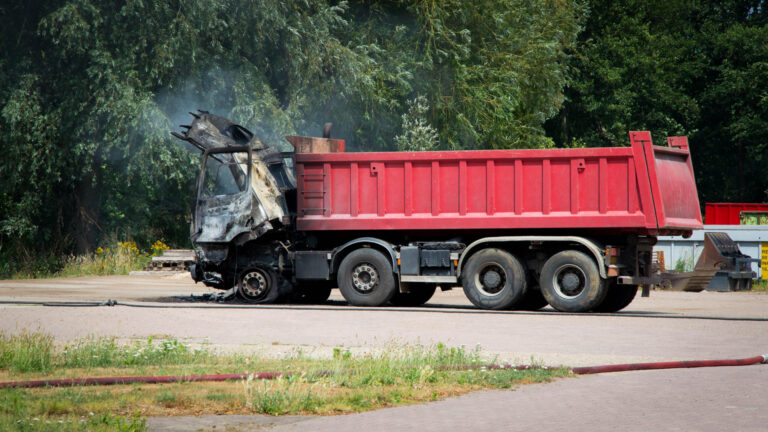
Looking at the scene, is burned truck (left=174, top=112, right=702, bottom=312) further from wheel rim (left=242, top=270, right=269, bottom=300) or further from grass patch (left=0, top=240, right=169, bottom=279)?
grass patch (left=0, top=240, right=169, bottom=279)

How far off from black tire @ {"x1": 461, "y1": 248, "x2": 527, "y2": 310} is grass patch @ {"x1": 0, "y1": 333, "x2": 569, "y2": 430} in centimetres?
684

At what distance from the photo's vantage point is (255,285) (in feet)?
62.6

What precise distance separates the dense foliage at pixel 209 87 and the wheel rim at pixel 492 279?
Answer: 1161 centimetres

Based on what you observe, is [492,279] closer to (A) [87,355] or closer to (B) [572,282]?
(B) [572,282]

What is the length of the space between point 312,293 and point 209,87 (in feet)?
32.1

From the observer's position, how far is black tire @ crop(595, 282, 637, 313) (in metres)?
17.8

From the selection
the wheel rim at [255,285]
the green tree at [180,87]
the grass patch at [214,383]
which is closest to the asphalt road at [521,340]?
the grass patch at [214,383]

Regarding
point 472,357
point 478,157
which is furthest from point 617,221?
point 472,357

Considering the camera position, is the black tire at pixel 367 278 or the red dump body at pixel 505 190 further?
the black tire at pixel 367 278

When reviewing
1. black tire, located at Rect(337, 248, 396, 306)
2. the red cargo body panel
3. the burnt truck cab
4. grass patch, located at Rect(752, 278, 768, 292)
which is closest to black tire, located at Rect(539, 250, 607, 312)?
black tire, located at Rect(337, 248, 396, 306)

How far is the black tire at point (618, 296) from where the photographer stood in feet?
58.4

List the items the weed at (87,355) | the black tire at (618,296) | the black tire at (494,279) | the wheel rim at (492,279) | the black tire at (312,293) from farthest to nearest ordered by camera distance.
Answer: the black tire at (312,293) < the black tire at (618,296) < the wheel rim at (492,279) < the black tire at (494,279) < the weed at (87,355)

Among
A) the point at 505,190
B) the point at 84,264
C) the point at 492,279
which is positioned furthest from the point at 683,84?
the point at 492,279

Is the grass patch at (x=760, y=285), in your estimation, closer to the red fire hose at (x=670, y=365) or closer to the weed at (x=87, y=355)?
the red fire hose at (x=670, y=365)
